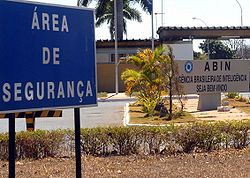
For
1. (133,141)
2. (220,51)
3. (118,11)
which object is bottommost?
(133,141)

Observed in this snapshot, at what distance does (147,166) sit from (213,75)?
15.2 metres

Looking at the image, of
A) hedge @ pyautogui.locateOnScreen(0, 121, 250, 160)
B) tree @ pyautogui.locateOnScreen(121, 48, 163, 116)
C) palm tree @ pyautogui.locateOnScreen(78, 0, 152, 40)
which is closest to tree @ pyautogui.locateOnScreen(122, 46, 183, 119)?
tree @ pyautogui.locateOnScreen(121, 48, 163, 116)

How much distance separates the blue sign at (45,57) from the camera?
5285 mm

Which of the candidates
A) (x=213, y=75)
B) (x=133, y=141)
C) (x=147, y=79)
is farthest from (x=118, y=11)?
(x=133, y=141)

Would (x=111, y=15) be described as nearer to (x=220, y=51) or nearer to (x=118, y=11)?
(x=118, y=11)

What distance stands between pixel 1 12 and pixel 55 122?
1656 cm

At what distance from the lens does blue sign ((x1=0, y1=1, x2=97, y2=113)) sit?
529 centimetres

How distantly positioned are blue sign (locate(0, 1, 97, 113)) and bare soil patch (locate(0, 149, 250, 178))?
2534 millimetres

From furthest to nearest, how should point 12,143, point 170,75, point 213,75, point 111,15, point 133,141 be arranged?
point 111,15 → point 213,75 → point 170,75 → point 133,141 → point 12,143

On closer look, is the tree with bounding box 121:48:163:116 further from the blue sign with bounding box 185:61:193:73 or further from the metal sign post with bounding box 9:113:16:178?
the metal sign post with bounding box 9:113:16:178

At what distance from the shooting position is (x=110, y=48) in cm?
5038

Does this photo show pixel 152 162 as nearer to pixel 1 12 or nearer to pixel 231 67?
pixel 1 12

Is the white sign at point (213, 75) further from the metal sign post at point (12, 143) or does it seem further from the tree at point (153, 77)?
the metal sign post at point (12, 143)

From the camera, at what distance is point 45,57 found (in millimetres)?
5605
